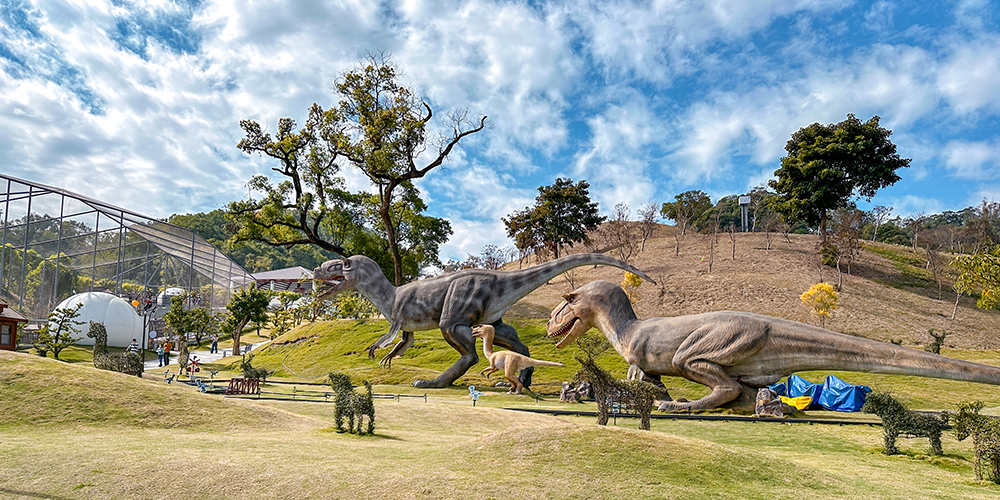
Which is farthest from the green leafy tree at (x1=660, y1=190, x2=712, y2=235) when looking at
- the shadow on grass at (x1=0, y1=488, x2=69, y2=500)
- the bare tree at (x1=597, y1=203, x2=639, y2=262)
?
the shadow on grass at (x1=0, y1=488, x2=69, y2=500)

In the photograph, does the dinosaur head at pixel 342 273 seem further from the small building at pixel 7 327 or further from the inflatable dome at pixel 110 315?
the inflatable dome at pixel 110 315

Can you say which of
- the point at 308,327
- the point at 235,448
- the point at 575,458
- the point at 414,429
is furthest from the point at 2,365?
the point at 308,327

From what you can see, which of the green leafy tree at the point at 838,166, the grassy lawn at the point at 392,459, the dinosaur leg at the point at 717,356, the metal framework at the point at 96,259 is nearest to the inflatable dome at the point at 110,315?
the metal framework at the point at 96,259

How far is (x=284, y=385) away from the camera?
19.2m

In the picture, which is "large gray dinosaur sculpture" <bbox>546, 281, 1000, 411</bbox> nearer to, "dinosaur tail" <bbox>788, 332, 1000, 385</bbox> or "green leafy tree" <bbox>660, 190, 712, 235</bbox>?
"dinosaur tail" <bbox>788, 332, 1000, 385</bbox>

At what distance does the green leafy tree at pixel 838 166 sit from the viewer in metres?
46.4

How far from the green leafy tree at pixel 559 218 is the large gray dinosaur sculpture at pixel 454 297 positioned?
34.5 metres

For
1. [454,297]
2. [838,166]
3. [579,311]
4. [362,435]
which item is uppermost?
[838,166]

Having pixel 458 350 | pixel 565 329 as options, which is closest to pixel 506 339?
pixel 458 350

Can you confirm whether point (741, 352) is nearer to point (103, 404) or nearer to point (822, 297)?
point (103, 404)

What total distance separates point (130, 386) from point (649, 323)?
36.4ft

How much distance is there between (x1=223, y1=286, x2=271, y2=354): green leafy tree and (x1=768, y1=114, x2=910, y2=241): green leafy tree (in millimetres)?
41403

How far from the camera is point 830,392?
49.6ft

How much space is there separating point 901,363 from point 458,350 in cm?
1128
